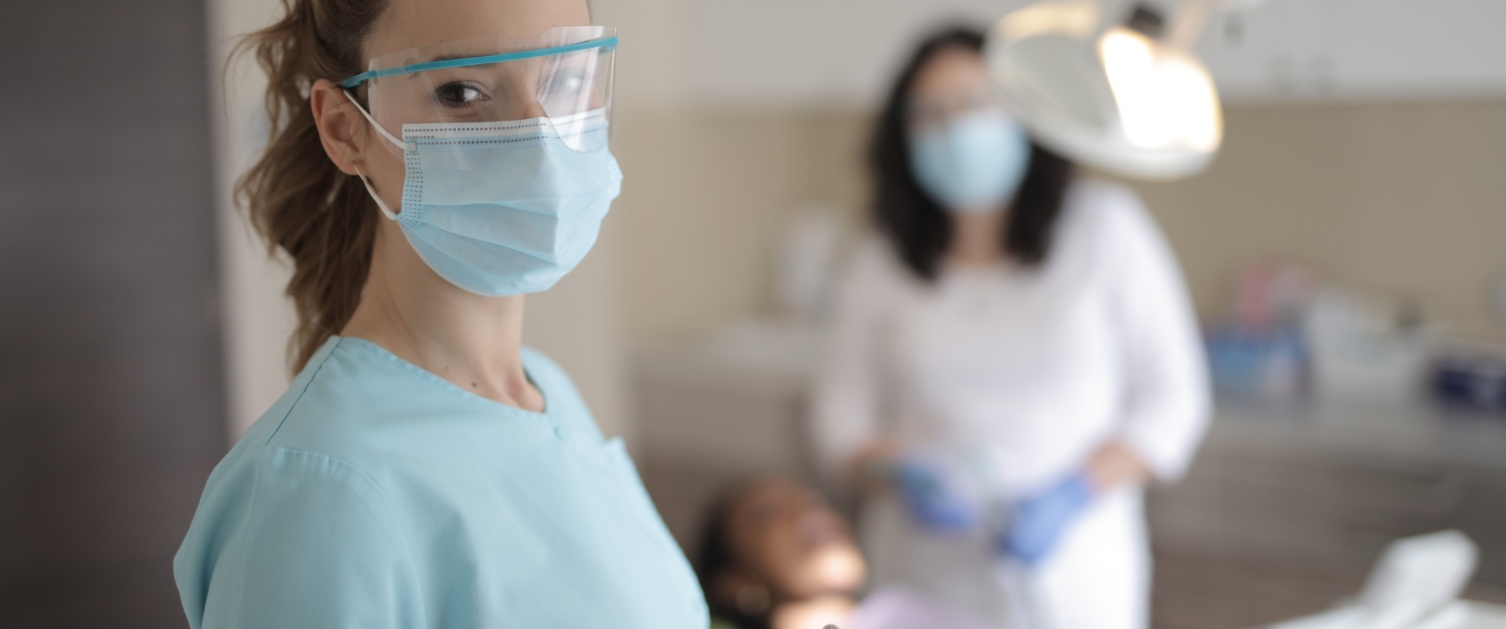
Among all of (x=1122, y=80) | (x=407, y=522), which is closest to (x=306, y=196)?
(x=407, y=522)

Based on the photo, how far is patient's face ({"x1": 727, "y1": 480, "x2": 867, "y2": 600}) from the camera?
95.6 inches

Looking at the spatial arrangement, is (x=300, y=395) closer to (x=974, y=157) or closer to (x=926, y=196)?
(x=974, y=157)

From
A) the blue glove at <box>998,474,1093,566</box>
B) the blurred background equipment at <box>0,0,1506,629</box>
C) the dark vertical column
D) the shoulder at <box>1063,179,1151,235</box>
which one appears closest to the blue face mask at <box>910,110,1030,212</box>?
the shoulder at <box>1063,179,1151,235</box>

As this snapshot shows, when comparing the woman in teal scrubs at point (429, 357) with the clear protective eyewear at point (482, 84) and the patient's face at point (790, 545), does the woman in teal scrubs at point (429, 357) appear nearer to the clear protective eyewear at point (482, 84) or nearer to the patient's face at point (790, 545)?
the clear protective eyewear at point (482, 84)

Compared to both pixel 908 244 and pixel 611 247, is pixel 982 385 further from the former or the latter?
pixel 611 247

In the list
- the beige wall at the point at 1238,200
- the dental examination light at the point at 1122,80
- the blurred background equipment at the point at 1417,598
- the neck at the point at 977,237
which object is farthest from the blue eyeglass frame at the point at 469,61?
the beige wall at the point at 1238,200

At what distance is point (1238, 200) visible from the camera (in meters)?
3.19

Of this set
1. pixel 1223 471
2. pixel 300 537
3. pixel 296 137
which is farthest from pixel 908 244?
pixel 300 537

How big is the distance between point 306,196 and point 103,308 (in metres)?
1.97

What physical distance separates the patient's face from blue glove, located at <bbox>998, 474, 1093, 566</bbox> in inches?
23.4

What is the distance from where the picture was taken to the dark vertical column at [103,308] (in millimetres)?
2406

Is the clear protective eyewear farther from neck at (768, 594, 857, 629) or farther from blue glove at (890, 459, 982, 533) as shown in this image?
neck at (768, 594, 857, 629)

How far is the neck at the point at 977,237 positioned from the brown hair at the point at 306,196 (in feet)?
4.63

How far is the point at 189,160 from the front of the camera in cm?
264
